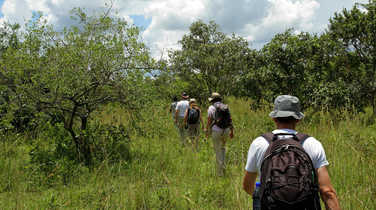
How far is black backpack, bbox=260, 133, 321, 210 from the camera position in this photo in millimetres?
1963

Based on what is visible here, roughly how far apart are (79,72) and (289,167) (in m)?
5.21

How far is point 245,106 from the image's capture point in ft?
54.3

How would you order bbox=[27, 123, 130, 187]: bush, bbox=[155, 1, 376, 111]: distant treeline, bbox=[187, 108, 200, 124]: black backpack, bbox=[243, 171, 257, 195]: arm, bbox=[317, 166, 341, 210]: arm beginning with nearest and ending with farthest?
bbox=[317, 166, 341, 210]: arm
bbox=[243, 171, 257, 195]: arm
bbox=[27, 123, 130, 187]: bush
bbox=[187, 108, 200, 124]: black backpack
bbox=[155, 1, 376, 111]: distant treeline

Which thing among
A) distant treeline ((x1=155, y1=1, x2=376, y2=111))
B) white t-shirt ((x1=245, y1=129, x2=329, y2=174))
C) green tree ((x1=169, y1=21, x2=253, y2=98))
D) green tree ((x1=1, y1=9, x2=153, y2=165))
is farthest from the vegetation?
green tree ((x1=169, y1=21, x2=253, y2=98))

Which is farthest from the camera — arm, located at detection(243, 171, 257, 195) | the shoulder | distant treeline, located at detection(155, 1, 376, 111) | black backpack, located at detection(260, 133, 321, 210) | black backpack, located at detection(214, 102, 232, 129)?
distant treeline, located at detection(155, 1, 376, 111)

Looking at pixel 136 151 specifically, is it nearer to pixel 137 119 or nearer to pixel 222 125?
pixel 137 119

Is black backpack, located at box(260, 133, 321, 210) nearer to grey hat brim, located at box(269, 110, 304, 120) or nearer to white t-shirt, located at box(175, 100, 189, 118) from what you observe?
grey hat brim, located at box(269, 110, 304, 120)

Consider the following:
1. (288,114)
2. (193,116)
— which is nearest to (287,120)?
(288,114)

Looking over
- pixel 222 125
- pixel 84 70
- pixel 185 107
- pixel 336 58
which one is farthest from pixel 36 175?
pixel 336 58

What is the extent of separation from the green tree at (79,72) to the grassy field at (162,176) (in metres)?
0.59

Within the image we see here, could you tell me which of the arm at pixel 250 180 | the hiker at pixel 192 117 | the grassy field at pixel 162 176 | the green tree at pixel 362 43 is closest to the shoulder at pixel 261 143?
the arm at pixel 250 180

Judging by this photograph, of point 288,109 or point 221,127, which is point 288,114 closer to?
point 288,109

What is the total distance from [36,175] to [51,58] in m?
2.31

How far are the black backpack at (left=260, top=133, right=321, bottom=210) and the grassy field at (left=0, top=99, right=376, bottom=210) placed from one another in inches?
54.6
